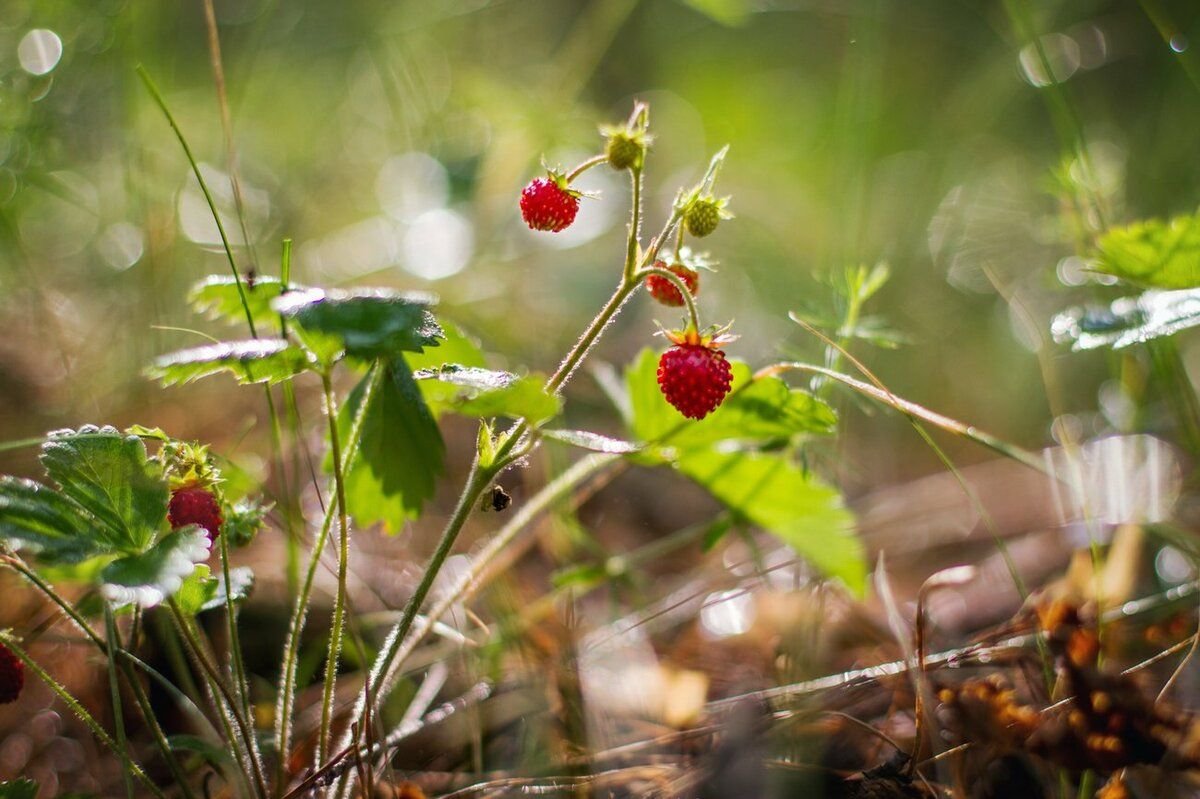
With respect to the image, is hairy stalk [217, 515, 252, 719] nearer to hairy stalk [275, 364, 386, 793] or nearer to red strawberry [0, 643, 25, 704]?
hairy stalk [275, 364, 386, 793]

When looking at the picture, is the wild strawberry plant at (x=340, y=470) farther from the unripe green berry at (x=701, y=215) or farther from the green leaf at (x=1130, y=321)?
the green leaf at (x=1130, y=321)

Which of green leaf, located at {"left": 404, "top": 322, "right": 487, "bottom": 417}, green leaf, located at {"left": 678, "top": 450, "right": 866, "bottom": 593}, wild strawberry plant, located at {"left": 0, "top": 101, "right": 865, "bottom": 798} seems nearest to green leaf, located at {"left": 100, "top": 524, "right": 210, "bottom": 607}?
wild strawberry plant, located at {"left": 0, "top": 101, "right": 865, "bottom": 798}

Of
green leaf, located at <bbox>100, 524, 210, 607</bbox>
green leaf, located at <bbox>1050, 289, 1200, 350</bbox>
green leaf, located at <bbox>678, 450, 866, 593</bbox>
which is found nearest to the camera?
green leaf, located at <bbox>100, 524, 210, 607</bbox>

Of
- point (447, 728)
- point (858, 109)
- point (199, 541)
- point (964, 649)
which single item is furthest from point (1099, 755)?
point (858, 109)

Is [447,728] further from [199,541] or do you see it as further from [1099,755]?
[1099,755]

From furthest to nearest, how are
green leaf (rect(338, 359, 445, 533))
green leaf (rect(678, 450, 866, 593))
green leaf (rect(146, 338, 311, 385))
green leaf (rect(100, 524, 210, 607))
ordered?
green leaf (rect(678, 450, 866, 593))
green leaf (rect(338, 359, 445, 533))
green leaf (rect(146, 338, 311, 385))
green leaf (rect(100, 524, 210, 607))
